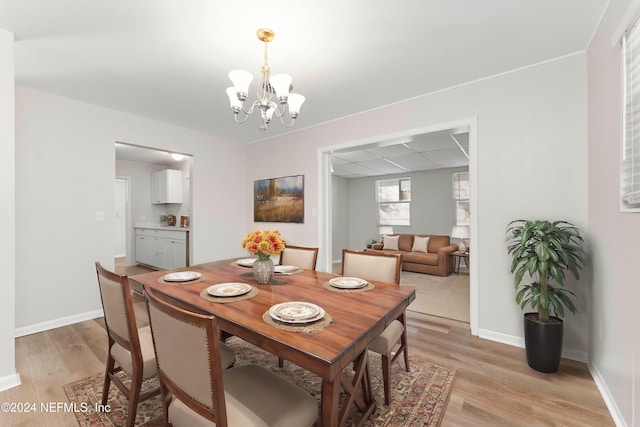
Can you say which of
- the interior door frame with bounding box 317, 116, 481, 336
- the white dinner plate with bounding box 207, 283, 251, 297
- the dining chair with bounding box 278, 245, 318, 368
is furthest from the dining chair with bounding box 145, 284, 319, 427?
the interior door frame with bounding box 317, 116, 481, 336

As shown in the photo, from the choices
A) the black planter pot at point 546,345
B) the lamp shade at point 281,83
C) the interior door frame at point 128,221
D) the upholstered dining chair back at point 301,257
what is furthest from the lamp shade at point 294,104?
the interior door frame at point 128,221

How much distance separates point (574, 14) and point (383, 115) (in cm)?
A: 171

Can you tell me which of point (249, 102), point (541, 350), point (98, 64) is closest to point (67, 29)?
point (98, 64)

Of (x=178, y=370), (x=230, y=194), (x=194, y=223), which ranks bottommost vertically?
(x=178, y=370)

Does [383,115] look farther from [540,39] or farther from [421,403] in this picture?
[421,403]

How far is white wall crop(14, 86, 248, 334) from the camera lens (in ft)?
8.89

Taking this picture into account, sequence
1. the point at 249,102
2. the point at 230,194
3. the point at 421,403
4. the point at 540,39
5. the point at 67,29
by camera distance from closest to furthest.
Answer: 1. the point at 421,403
2. the point at 67,29
3. the point at 540,39
4. the point at 249,102
5. the point at 230,194

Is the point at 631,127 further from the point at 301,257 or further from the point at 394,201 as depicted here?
the point at 394,201

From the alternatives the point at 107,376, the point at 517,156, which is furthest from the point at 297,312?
the point at 517,156

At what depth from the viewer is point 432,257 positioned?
17.8 ft

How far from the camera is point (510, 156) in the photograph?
8.00 feet

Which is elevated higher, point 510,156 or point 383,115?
point 383,115

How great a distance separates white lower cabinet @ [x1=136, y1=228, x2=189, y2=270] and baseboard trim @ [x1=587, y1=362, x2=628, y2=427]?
5.07 metres

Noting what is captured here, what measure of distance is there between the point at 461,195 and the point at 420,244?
59.4 inches
